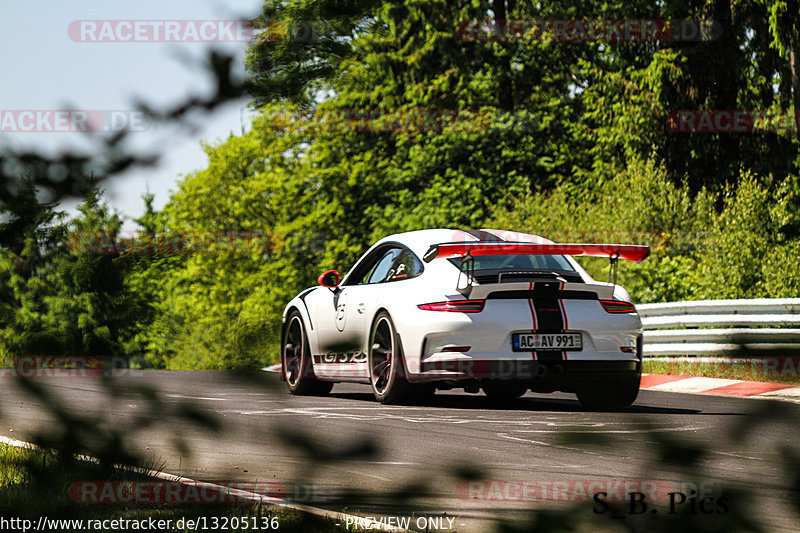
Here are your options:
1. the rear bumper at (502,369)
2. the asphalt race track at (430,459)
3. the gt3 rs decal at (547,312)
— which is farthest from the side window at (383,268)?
the asphalt race track at (430,459)

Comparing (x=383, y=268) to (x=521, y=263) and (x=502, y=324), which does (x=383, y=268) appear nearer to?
(x=521, y=263)

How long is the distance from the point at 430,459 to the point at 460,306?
6.52 meters

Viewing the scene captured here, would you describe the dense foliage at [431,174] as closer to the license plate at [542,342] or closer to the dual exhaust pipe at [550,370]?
the license plate at [542,342]

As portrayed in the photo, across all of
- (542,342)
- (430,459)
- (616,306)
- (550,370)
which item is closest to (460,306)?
(542,342)

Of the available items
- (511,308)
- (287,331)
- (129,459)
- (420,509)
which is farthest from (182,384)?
(287,331)

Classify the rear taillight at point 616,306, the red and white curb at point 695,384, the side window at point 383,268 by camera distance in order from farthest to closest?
the red and white curb at point 695,384, the side window at point 383,268, the rear taillight at point 616,306

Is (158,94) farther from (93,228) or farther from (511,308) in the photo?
(511,308)

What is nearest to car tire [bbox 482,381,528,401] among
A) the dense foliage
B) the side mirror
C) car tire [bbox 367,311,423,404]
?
car tire [bbox 367,311,423,404]

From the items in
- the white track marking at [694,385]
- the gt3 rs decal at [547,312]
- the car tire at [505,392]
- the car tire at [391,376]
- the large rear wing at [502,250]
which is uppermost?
the large rear wing at [502,250]

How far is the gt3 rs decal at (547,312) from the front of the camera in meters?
9.08

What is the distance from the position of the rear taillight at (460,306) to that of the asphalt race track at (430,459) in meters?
6.43

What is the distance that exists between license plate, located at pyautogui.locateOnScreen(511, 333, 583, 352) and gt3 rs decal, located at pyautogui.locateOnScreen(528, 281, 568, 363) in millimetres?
33

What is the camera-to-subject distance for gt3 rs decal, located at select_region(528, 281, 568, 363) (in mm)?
9078

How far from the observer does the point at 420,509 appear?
248 cm
